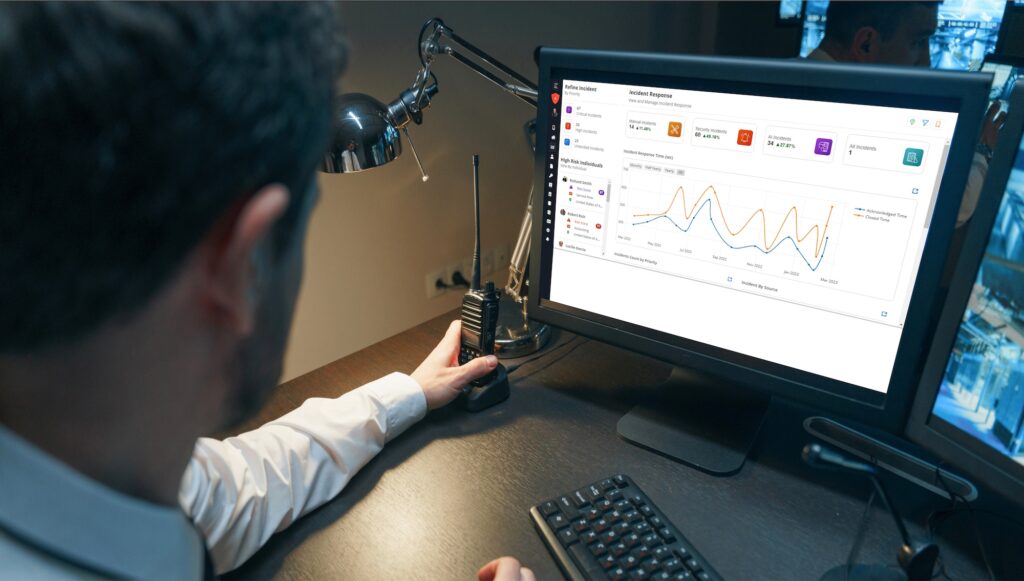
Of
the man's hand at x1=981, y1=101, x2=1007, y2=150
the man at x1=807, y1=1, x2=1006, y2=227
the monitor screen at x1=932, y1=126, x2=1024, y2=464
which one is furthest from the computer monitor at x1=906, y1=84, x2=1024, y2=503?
the man at x1=807, y1=1, x2=1006, y2=227

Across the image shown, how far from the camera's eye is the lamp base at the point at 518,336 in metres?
1.10

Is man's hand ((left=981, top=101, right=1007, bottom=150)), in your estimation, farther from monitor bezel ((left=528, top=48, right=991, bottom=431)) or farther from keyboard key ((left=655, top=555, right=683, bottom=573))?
keyboard key ((left=655, top=555, right=683, bottom=573))

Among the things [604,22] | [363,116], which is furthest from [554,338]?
[604,22]

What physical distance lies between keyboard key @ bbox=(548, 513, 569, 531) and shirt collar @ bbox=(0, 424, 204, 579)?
1.22 ft

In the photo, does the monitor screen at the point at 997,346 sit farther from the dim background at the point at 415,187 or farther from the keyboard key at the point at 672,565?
the dim background at the point at 415,187

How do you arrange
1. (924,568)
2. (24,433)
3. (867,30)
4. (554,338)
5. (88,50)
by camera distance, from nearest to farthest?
1. (88,50)
2. (24,433)
3. (924,568)
4. (554,338)
5. (867,30)

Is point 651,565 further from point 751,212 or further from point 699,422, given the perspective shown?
point 751,212

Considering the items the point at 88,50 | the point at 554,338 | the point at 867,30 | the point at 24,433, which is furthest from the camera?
the point at 867,30

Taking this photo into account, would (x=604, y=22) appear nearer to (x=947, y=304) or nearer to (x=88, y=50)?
(x=947, y=304)

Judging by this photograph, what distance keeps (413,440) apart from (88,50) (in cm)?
66

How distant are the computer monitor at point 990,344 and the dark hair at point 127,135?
60 centimetres

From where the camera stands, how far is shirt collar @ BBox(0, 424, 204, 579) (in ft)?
1.38

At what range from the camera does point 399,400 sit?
879 mm

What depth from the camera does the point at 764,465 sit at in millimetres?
831
